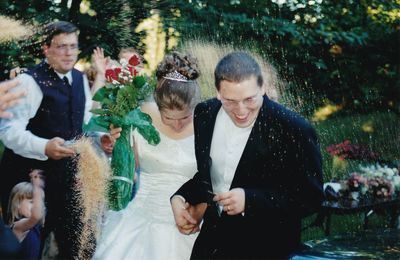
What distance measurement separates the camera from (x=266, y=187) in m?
2.71

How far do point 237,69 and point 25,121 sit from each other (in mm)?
1988

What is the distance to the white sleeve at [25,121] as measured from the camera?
4121 mm

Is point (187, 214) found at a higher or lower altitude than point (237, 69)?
lower

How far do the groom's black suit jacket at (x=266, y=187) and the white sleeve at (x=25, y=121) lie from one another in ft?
5.20

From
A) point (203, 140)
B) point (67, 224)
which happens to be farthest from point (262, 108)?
point (67, 224)

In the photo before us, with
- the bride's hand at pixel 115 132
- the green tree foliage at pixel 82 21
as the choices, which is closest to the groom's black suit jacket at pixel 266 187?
the bride's hand at pixel 115 132

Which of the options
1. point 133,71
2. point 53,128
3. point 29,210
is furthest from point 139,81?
point 29,210

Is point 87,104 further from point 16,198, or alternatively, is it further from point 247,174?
point 247,174

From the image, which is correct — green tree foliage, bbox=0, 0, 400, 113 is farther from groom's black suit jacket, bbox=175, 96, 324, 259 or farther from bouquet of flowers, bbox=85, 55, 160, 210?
groom's black suit jacket, bbox=175, 96, 324, 259

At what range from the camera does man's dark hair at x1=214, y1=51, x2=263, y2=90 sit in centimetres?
274

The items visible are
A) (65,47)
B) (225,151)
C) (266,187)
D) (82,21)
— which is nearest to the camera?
(266,187)

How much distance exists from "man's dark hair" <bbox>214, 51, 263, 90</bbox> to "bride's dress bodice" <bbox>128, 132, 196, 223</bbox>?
0.83 metres

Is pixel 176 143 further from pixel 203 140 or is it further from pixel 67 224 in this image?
pixel 67 224

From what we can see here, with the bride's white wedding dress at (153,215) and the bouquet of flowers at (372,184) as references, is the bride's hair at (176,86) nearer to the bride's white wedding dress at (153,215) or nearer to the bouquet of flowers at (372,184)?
the bride's white wedding dress at (153,215)
